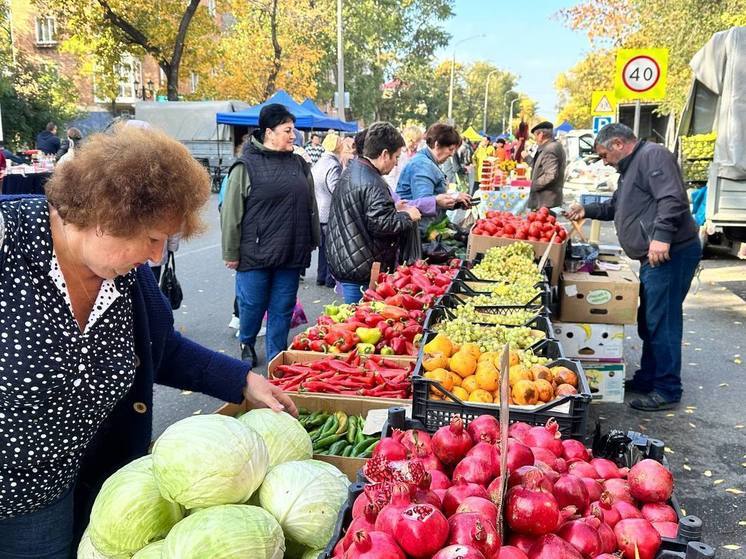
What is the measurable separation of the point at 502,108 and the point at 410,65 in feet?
186

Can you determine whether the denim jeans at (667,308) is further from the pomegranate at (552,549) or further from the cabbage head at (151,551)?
the cabbage head at (151,551)

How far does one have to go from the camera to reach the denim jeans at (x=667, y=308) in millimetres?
5090

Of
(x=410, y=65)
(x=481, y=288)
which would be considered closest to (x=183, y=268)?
(x=481, y=288)

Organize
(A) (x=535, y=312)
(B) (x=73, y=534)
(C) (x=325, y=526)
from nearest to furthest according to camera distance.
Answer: (C) (x=325, y=526)
(B) (x=73, y=534)
(A) (x=535, y=312)

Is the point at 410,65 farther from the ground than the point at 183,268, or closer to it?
farther from the ground

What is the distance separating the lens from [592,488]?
174cm

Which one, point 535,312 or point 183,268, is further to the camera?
point 183,268

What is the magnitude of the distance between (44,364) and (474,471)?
121cm

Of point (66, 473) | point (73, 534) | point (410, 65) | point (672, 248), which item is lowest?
point (73, 534)

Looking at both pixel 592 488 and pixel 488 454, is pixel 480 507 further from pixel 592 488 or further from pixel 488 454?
pixel 592 488

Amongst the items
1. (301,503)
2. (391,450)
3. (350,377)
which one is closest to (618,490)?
(391,450)

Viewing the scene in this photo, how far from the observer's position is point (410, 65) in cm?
4581

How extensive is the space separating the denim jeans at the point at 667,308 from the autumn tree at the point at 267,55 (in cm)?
2626

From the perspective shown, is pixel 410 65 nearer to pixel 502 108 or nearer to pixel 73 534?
pixel 73 534
